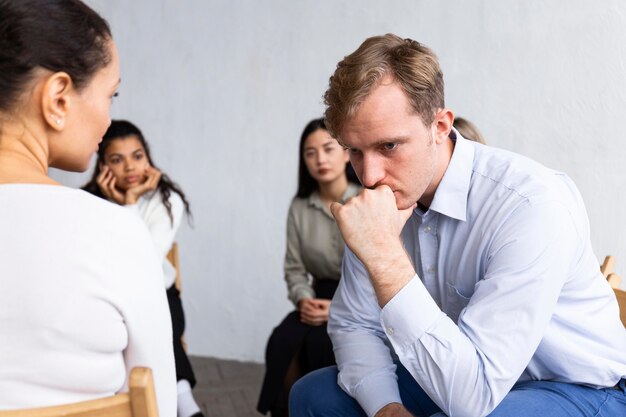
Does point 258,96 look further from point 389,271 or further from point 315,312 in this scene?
point 389,271

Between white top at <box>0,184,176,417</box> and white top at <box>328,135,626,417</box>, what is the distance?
0.60m

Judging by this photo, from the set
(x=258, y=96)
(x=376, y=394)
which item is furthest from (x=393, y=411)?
(x=258, y=96)

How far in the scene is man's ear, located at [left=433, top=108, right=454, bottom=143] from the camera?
1.68 meters

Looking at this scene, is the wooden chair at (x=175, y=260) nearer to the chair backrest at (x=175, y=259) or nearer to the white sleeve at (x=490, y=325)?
the chair backrest at (x=175, y=259)

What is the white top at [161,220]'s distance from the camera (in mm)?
3307

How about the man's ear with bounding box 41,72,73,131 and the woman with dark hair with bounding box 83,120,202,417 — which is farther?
the woman with dark hair with bounding box 83,120,202,417

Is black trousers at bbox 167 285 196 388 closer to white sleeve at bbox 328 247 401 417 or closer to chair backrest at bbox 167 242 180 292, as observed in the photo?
chair backrest at bbox 167 242 180 292

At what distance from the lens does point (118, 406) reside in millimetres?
934

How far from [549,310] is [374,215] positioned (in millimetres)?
419

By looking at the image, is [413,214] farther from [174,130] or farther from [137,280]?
[174,130]

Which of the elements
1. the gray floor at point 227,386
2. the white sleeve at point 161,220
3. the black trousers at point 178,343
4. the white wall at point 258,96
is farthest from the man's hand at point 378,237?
the gray floor at point 227,386

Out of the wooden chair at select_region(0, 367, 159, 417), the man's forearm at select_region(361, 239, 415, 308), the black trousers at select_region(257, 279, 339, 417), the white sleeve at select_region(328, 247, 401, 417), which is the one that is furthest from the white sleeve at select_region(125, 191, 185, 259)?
the wooden chair at select_region(0, 367, 159, 417)

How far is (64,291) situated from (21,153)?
267mm

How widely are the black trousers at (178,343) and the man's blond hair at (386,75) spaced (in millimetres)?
1660
